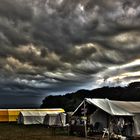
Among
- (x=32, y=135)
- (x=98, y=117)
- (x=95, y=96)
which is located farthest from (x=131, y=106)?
(x=95, y=96)

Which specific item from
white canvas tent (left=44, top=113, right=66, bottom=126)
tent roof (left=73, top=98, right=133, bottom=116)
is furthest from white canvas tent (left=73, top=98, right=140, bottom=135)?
white canvas tent (left=44, top=113, right=66, bottom=126)

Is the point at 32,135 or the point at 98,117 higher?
the point at 98,117

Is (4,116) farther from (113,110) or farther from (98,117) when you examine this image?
(113,110)

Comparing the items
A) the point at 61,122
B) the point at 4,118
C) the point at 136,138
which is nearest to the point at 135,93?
the point at 4,118

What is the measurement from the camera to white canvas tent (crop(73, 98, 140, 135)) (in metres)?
33.8

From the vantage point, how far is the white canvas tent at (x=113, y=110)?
111 feet

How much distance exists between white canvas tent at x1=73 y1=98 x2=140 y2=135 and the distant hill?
71.4 metres

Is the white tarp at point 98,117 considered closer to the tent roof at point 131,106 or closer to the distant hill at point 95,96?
the tent roof at point 131,106

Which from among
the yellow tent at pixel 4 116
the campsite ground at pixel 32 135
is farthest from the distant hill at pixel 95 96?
the campsite ground at pixel 32 135

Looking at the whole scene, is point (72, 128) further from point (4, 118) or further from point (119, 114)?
point (4, 118)

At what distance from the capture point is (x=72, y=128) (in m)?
39.2

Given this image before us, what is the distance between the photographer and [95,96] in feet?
554

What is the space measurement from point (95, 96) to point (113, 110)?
442ft

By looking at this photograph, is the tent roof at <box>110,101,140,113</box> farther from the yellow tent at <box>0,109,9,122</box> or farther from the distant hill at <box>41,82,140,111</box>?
the distant hill at <box>41,82,140,111</box>
